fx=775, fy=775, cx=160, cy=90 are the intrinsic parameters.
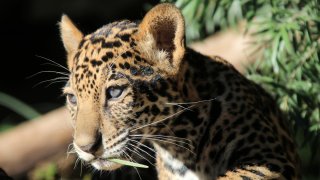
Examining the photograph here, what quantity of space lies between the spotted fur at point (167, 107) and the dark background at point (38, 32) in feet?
24.7

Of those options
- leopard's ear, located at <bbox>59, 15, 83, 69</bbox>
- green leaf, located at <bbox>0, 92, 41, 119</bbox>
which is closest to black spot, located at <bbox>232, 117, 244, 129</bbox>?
leopard's ear, located at <bbox>59, 15, 83, 69</bbox>

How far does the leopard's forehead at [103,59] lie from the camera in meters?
5.45

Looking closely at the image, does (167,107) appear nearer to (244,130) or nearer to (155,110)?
(155,110)

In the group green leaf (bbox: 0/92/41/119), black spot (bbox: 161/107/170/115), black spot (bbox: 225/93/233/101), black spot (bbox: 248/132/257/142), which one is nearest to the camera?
black spot (bbox: 161/107/170/115)

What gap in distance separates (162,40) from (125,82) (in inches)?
17.3

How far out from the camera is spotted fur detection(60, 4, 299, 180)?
545cm

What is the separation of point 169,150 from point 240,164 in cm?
65

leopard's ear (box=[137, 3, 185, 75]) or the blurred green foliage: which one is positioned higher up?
leopard's ear (box=[137, 3, 185, 75])

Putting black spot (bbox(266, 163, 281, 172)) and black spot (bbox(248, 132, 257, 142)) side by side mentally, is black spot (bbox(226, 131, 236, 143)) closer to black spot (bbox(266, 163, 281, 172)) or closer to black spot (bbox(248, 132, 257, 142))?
black spot (bbox(248, 132, 257, 142))

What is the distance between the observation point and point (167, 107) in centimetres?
564

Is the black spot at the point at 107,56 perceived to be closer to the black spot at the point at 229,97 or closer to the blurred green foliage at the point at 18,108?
the black spot at the point at 229,97

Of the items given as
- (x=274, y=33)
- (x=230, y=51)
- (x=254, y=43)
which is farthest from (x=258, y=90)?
(x=230, y=51)

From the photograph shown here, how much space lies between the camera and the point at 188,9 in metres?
7.70

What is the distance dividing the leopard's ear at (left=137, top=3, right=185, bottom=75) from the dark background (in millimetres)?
7813
